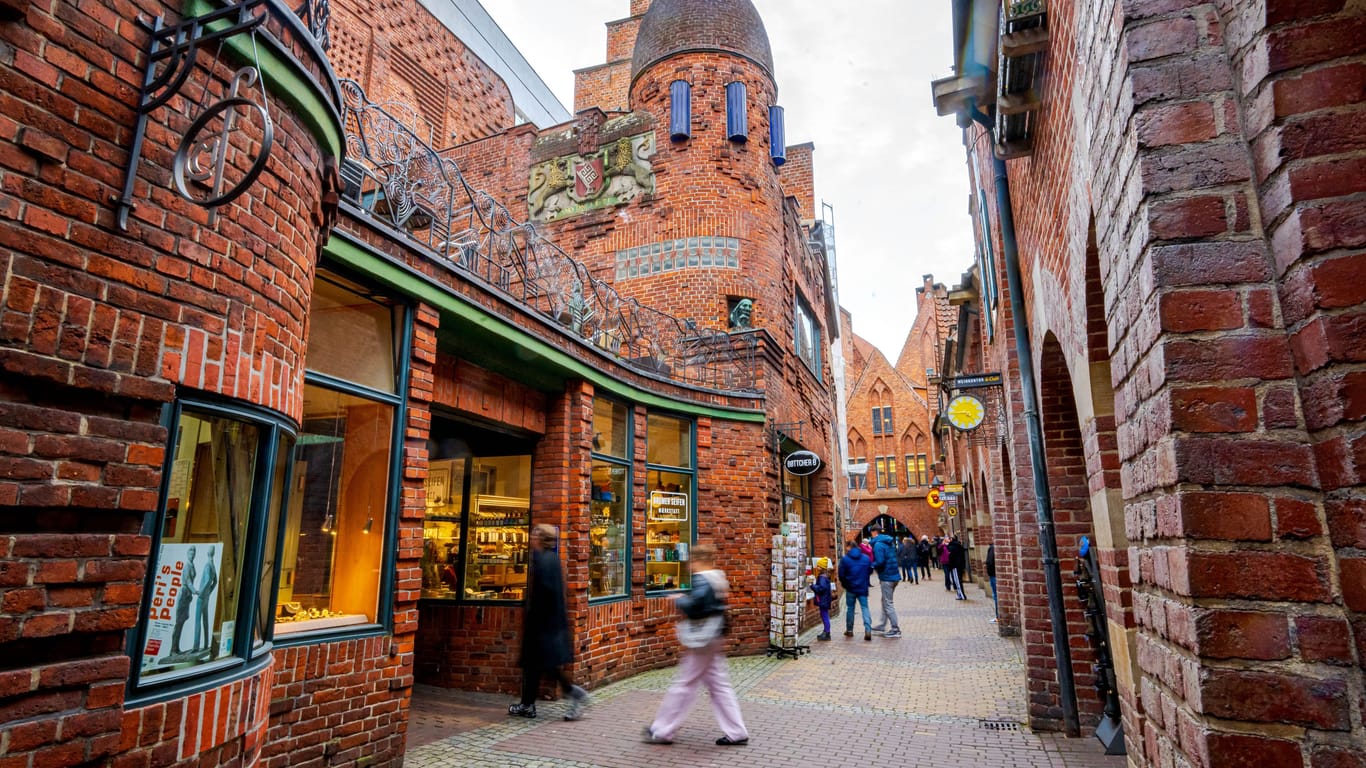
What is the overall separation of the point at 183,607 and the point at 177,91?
219 cm

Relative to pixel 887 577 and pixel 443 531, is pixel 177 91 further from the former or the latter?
pixel 887 577

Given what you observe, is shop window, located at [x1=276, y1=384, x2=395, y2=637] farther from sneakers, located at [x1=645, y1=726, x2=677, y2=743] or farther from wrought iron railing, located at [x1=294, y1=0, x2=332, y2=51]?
sneakers, located at [x1=645, y1=726, x2=677, y2=743]

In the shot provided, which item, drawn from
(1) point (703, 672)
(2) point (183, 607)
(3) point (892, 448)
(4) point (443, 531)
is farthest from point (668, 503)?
(3) point (892, 448)

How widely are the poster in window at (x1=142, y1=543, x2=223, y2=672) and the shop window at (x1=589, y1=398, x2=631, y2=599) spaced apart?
580cm

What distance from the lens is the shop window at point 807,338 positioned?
17672 millimetres

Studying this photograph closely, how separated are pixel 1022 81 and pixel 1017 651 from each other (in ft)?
32.4

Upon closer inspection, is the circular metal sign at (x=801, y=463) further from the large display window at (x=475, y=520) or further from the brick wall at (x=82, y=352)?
the brick wall at (x=82, y=352)

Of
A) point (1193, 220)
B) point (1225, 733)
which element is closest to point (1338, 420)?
point (1193, 220)

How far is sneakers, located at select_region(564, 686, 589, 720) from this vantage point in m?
7.06

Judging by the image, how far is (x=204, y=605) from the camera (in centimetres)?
343

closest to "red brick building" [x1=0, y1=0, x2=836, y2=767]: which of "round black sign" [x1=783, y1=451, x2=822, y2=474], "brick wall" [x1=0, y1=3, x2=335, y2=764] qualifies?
"brick wall" [x1=0, y1=3, x2=335, y2=764]

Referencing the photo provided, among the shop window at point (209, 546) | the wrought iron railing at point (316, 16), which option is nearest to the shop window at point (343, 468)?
the shop window at point (209, 546)

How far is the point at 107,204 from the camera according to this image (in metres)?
2.67

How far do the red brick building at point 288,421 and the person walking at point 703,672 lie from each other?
2.18 metres
